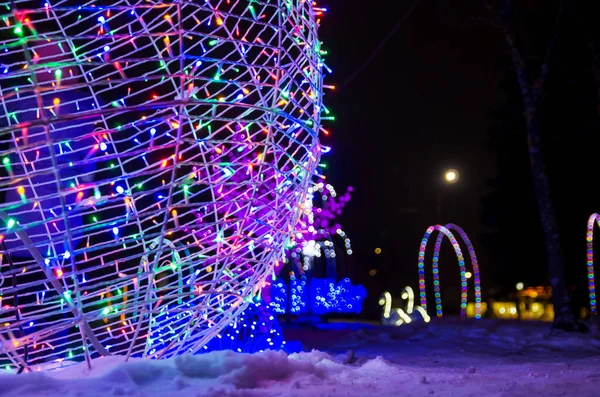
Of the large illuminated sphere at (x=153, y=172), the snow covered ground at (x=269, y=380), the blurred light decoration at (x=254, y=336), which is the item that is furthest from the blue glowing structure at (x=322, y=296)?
the snow covered ground at (x=269, y=380)

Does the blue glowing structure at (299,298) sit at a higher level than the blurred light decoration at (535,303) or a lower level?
higher

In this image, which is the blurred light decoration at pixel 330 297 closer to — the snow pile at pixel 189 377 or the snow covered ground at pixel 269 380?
the snow covered ground at pixel 269 380

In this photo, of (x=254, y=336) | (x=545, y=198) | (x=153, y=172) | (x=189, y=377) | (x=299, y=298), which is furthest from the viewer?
(x=299, y=298)

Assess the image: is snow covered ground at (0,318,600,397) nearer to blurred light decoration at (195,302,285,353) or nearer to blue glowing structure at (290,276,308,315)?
blurred light decoration at (195,302,285,353)

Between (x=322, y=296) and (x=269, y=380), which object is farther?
(x=322, y=296)

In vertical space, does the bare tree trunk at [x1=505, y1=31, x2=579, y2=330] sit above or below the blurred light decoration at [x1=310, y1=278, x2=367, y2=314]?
above

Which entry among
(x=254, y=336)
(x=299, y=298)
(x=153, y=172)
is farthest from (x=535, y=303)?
(x=153, y=172)

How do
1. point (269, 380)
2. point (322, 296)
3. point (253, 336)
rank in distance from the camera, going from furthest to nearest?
point (322, 296), point (253, 336), point (269, 380)

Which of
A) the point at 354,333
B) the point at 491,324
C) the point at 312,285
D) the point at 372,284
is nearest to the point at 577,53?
the point at 491,324

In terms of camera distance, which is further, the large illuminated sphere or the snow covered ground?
the snow covered ground

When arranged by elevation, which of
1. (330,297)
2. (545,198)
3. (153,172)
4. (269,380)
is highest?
(545,198)

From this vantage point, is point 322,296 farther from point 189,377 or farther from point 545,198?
point 189,377

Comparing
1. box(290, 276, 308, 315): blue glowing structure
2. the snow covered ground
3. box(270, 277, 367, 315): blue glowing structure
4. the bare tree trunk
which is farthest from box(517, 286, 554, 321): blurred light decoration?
the snow covered ground

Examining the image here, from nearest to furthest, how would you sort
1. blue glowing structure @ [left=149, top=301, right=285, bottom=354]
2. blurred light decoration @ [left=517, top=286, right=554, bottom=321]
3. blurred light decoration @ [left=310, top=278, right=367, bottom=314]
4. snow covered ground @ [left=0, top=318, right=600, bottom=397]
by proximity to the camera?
snow covered ground @ [left=0, top=318, right=600, bottom=397]
blue glowing structure @ [left=149, top=301, right=285, bottom=354]
blurred light decoration @ [left=310, top=278, right=367, bottom=314]
blurred light decoration @ [left=517, top=286, right=554, bottom=321]
